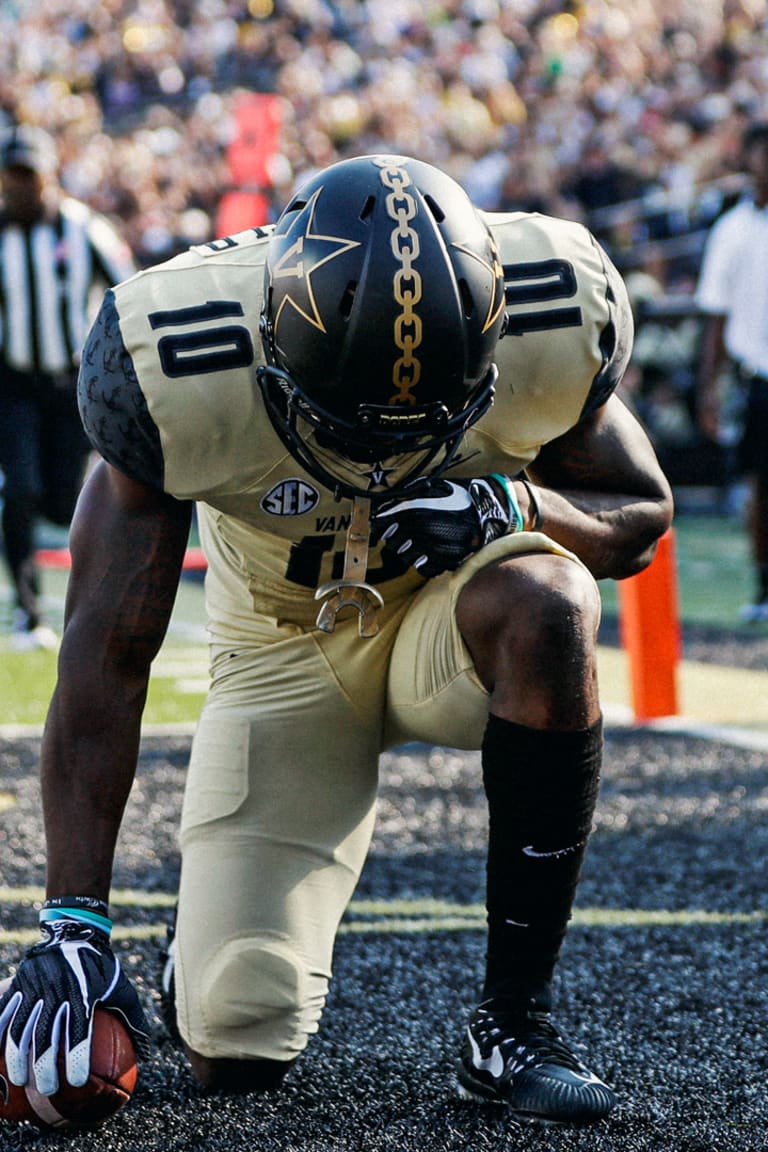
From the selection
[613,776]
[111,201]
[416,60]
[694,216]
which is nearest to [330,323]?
[613,776]

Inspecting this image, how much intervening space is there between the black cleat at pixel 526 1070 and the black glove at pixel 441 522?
0.59m

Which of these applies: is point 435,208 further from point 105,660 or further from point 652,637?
point 652,637

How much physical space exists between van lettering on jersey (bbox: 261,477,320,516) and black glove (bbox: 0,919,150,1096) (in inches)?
23.9

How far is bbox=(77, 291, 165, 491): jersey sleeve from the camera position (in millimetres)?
2068

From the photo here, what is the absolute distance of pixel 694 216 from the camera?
10.8m

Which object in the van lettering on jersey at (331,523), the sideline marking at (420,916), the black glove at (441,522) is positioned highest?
the black glove at (441,522)

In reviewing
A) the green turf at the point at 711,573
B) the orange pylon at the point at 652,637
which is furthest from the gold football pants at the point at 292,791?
the green turf at the point at 711,573

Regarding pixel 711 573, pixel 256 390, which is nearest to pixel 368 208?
pixel 256 390

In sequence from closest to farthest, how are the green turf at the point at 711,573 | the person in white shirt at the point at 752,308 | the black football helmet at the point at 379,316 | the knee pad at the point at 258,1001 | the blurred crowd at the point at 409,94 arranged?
1. the black football helmet at the point at 379,316
2. the knee pad at the point at 258,1001
3. the person in white shirt at the point at 752,308
4. the green turf at the point at 711,573
5. the blurred crowd at the point at 409,94

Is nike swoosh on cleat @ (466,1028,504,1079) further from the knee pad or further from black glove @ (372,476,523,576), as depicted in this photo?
black glove @ (372,476,523,576)

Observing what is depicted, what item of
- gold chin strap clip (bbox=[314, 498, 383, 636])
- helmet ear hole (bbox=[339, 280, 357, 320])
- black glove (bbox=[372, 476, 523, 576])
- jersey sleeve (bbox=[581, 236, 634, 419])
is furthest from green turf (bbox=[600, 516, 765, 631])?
helmet ear hole (bbox=[339, 280, 357, 320])

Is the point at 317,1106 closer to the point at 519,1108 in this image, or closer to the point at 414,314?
the point at 519,1108

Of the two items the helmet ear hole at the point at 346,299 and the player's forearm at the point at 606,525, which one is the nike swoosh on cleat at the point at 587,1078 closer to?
the player's forearm at the point at 606,525

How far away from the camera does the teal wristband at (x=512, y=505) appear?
7.16 feet
